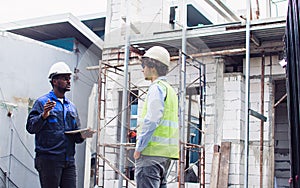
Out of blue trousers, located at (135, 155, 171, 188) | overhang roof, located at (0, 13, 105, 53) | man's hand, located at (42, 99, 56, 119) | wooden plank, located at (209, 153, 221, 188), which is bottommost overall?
wooden plank, located at (209, 153, 221, 188)

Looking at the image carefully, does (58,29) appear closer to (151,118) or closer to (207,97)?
(207,97)

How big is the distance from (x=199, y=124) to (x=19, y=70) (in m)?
2.54

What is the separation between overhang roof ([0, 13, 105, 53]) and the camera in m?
7.28

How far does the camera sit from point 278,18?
5.57 metres

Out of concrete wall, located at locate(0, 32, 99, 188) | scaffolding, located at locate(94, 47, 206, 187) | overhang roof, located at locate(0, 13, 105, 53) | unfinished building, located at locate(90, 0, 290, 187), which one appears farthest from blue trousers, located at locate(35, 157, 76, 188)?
overhang roof, located at locate(0, 13, 105, 53)

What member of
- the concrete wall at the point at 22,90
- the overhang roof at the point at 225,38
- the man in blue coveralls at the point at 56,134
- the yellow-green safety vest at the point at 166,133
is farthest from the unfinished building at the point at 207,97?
the yellow-green safety vest at the point at 166,133

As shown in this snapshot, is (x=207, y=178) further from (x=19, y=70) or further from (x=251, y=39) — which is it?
(x=19, y=70)

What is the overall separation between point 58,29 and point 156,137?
488cm

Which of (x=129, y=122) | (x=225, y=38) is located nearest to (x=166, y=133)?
(x=129, y=122)

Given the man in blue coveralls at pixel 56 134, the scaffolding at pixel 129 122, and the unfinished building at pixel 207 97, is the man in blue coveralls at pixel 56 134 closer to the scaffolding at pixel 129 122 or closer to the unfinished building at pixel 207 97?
the unfinished building at pixel 207 97

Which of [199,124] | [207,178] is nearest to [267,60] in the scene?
[199,124]

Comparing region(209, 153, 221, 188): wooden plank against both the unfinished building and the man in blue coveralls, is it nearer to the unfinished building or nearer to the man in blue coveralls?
the unfinished building

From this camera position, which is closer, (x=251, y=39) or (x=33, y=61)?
(x=251, y=39)

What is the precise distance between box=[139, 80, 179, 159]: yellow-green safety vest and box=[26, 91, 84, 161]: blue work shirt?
78 centimetres
